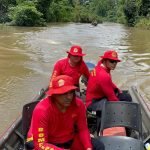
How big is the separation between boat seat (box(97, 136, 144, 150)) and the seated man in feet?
0.42

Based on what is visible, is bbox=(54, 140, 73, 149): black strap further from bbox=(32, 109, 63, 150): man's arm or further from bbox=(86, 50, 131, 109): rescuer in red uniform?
bbox=(86, 50, 131, 109): rescuer in red uniform

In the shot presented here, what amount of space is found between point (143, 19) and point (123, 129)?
37.8m

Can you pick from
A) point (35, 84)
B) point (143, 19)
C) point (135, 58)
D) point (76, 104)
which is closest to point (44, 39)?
point (135, 58)

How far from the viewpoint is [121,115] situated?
4.95 meters

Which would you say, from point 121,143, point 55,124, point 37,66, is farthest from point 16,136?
point 37,66

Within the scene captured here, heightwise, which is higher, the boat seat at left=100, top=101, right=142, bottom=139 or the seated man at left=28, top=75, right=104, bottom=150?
the seated man at left=28, top=75, right=104, bottom=150

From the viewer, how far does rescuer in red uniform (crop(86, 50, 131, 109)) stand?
516 centimetres

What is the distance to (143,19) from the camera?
4194cm

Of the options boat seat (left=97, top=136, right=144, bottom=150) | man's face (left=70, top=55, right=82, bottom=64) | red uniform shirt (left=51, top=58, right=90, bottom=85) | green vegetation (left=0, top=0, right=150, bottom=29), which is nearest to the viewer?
boat seat (left=97, top=136, right=144, bottom=150)

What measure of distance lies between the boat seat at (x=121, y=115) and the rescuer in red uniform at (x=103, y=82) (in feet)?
1.21

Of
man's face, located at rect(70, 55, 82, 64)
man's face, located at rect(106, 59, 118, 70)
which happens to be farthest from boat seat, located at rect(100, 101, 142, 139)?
man's face, located at rect(70, 55, 82, 64)

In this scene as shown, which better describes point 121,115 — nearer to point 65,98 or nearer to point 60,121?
point 60,121

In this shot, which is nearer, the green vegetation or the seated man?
the seated man

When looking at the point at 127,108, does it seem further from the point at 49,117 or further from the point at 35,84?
the point at 35,84
